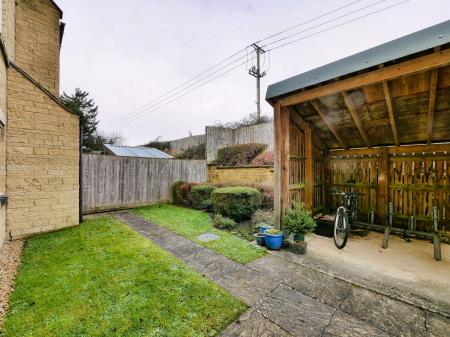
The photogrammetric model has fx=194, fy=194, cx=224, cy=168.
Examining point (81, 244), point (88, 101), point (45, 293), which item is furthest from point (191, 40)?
point (88, 101)

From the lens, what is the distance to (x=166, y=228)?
5.44 m

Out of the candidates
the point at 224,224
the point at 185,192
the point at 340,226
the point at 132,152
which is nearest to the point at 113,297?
the point at 224,224

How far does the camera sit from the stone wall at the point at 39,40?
554cm

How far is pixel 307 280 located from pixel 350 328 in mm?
901

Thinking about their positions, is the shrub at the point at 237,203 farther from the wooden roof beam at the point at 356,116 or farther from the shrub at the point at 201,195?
the wooden roof beam at the point at 356,116

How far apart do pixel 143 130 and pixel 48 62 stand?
76.0ft

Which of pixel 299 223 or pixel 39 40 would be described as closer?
pixel 299 223

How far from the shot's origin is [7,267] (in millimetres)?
3168

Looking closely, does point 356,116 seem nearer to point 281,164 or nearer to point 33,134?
point 281,164

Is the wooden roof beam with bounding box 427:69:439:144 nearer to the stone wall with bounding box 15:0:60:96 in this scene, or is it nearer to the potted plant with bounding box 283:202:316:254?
the potted plant with bounding box 283:202:316:254

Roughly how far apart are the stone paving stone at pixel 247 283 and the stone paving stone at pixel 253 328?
0.25m

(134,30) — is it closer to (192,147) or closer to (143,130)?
(192,147)

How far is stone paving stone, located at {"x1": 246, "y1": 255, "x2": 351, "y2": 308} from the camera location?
2539 mm

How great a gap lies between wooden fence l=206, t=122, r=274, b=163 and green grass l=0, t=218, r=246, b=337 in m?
8.68
